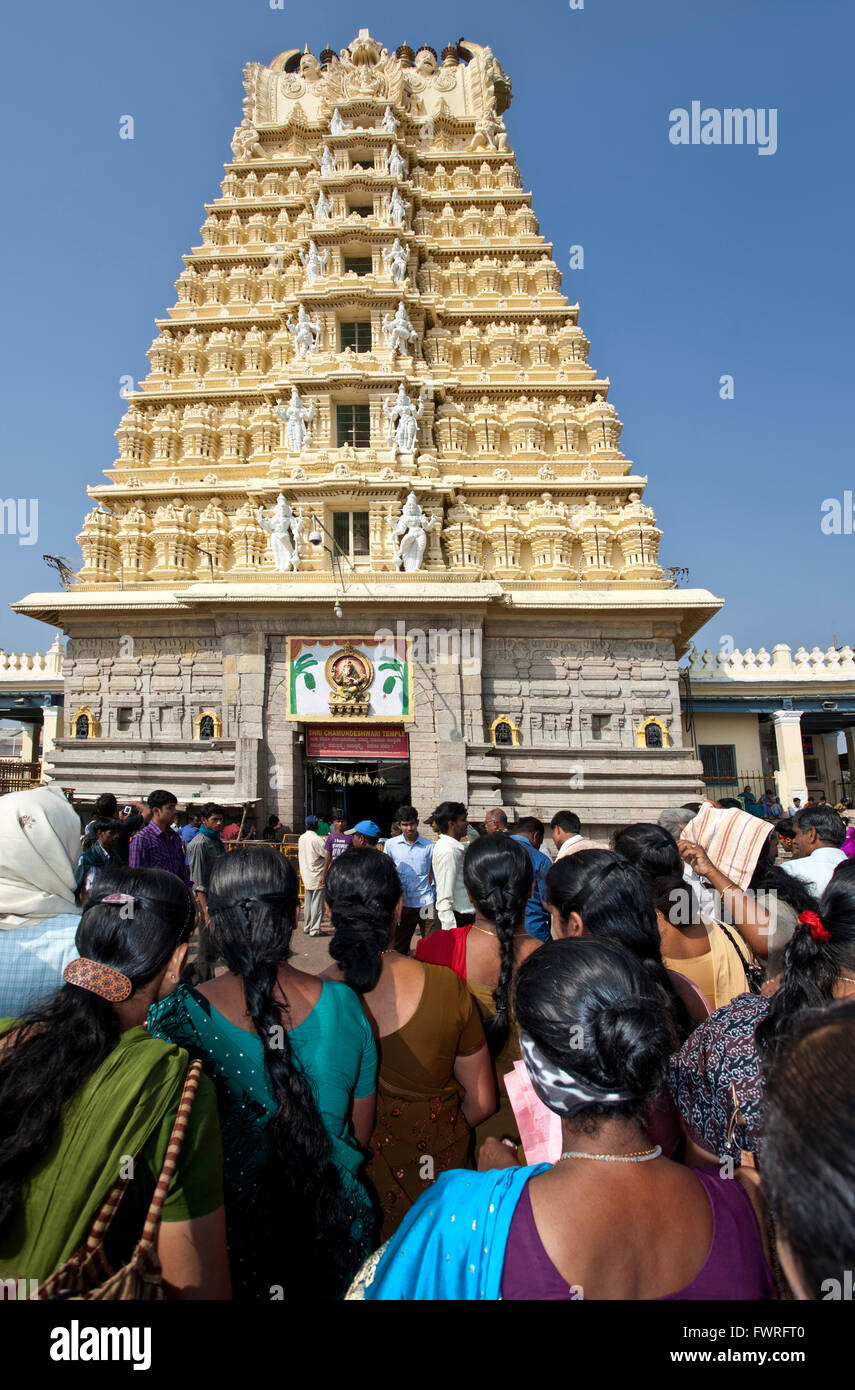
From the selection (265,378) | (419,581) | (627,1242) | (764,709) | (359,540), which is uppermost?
(265,378)

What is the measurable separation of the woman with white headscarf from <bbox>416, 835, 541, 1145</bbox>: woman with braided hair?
1.65 m

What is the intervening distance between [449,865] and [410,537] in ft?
33.7

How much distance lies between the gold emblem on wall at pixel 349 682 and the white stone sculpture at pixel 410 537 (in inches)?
90.8

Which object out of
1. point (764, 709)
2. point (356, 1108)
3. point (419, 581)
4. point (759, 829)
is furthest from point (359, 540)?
point (356, 1108)

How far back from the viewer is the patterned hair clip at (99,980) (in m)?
1.80

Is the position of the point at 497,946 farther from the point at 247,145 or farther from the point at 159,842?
the point at 247,145

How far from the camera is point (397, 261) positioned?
63.0 ft

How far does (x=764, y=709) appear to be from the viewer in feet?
66.5

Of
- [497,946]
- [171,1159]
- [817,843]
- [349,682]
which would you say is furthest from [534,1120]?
[349,682]

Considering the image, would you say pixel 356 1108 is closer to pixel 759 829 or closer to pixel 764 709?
pixel 759 829

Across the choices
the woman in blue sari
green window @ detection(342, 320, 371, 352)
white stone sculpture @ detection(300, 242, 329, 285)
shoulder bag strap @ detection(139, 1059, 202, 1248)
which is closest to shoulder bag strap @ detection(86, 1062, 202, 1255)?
shoulder bag strap @ detection(139, 1059, 202, 1248)

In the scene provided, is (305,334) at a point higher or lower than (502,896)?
higher

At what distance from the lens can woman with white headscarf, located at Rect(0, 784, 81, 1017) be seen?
8.19 feet
